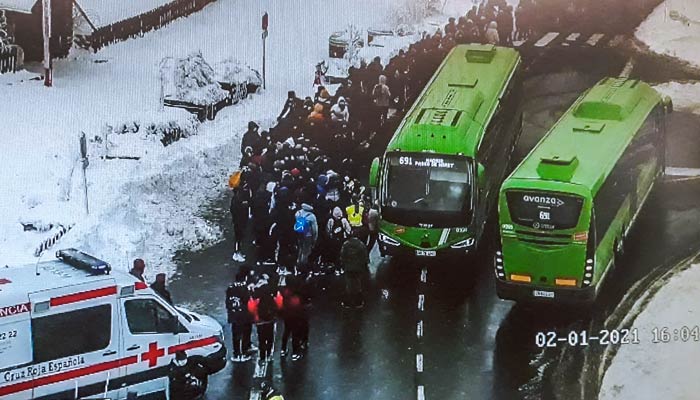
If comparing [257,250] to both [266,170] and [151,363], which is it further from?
[151,363]

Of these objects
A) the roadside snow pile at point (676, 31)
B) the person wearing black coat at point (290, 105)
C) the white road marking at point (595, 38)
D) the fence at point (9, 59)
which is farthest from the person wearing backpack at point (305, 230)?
the roadside snow pile at point (676, 31)

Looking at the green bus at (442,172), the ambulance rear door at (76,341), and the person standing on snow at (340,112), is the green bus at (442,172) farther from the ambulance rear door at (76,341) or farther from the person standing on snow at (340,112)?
the ambulance rear door at (76,341)

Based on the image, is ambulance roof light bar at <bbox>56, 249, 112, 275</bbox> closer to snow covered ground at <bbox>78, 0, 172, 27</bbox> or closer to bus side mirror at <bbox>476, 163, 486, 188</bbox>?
snow covered ground at <bbox>78, 0, 172, 27</bbox>

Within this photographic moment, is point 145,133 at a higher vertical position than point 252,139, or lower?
higher

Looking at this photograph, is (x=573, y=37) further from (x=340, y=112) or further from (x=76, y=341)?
(x=76, y=341)

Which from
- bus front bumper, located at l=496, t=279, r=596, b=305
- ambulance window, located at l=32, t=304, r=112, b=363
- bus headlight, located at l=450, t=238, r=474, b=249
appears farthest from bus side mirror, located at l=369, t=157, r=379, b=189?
ambulance window, located at l=32, t=304, r=112, b=363

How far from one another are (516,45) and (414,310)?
2436mm

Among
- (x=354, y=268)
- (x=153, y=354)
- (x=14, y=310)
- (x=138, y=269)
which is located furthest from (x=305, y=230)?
(x=14, y=310)

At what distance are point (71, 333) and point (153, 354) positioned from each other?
23.4 inches

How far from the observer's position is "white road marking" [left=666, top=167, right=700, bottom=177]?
929cm

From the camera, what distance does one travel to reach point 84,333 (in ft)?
24.2

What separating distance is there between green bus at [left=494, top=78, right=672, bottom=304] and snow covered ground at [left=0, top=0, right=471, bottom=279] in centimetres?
185

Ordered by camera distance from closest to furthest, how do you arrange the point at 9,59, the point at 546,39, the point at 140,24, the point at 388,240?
1. the point at 9,59
2. the point at 140,24
3. the point at 388,240
4. the point at 546,39

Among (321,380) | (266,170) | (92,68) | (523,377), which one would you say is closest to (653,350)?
(523,377)
